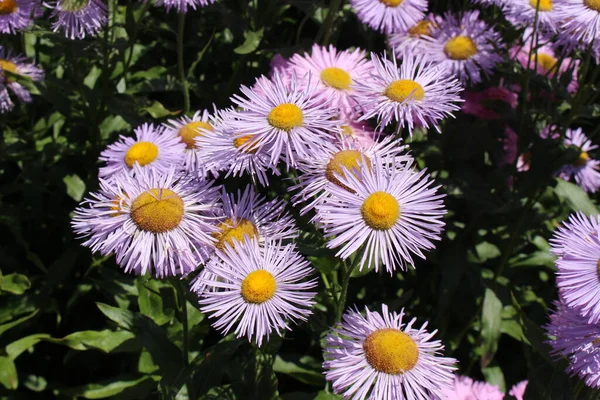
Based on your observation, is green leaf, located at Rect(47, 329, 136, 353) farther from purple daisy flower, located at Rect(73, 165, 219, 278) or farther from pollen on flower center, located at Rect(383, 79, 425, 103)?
pollen on flower center, located at Rect(383, 79, 425, 103)

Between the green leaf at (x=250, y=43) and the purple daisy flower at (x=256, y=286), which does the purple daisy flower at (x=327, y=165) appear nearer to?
the purple daisy flower at (x=256, y=286)

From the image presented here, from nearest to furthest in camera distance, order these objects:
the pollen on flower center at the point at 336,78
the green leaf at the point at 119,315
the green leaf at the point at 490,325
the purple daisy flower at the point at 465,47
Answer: the green leaf at the point at 119,315 < the pollen on flower center at the point at 336,78 < the green leaf at the point at 490,325 < the purple daisy flower at the point at 465,47

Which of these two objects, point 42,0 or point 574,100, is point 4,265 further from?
point 574,100

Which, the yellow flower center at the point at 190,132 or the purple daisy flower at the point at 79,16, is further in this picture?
the purple daisy flower at the point at 79,16

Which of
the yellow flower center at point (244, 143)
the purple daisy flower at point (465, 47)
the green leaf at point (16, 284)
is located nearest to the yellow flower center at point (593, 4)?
the purple daisy flower at point (465, 47)

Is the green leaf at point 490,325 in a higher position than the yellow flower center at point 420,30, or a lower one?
lower

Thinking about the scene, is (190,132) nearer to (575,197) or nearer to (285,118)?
(285,118)

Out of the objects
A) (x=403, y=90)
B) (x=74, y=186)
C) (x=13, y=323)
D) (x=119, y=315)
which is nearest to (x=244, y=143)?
(x=403, y=90)

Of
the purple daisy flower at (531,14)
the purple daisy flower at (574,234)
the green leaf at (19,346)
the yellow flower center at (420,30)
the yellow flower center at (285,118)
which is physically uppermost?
the purple daisy flower at (531,14)
